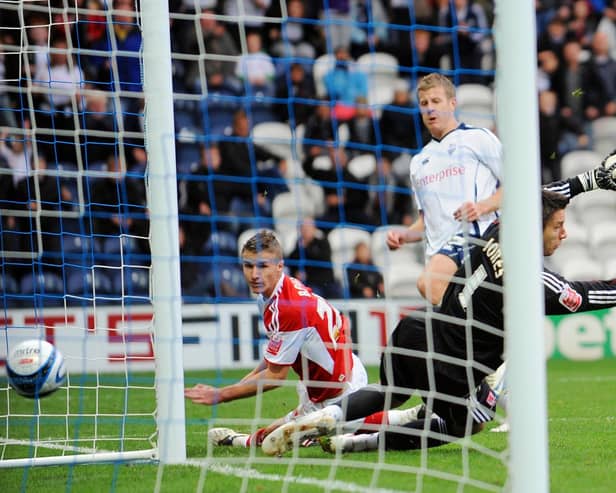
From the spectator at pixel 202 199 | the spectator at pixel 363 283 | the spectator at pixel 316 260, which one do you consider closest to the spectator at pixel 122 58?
the spectator at pixel 202 199

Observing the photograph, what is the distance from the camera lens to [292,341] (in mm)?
6410

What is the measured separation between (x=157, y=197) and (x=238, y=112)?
7.28 m

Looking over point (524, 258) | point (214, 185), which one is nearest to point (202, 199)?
point (214, 185)

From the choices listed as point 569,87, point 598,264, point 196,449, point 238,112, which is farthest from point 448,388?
point 569,87

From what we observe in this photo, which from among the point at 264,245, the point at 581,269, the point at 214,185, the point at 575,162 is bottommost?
the point at 264,245

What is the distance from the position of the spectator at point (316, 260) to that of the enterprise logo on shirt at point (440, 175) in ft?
11.6

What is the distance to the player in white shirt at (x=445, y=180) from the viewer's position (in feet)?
→ 24.0

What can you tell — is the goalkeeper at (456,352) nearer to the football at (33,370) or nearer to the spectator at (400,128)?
the football at (33,370)

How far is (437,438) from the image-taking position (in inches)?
237

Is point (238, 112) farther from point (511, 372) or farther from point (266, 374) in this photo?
point (511, 372)

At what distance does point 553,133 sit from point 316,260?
4.65 metres

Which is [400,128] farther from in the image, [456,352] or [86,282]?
[456,352]

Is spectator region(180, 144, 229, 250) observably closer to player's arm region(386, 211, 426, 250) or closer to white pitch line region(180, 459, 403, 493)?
player's arm region(386, 211, 426, 250)

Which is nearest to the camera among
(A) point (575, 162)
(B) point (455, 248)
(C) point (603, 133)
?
(B) point (455, 248)
